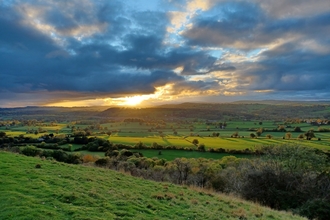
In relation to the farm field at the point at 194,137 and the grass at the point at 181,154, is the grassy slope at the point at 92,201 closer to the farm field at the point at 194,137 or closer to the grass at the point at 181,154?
the farm field at the point at 194,137

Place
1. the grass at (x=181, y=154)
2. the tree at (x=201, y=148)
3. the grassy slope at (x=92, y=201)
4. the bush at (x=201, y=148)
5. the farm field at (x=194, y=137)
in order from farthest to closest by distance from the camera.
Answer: the farm field at (x=194, y=137) → the tree at (x=201, y=148) → the bush at (x=201, y=148) → the grass at (x=181, y=154) → the grassy slope at (x=92, y=201)

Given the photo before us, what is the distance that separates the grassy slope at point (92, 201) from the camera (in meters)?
9.69

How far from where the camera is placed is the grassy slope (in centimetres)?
969

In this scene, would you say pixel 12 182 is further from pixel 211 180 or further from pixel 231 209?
pixel 211 180

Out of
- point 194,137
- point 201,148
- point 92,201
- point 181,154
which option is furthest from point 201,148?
point 92,201

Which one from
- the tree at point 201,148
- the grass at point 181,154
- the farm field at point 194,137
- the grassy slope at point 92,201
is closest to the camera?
→ the grassy slope at point 92,201

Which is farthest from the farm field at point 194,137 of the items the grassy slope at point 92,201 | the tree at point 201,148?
the grassy slope at point 92,201

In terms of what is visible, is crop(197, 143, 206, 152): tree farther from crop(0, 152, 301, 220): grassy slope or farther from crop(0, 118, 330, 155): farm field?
crop(0, 152, 301, 220): grassy slope

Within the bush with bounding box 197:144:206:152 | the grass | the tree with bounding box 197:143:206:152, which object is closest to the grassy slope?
the grass

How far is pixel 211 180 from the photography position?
40.5 metres

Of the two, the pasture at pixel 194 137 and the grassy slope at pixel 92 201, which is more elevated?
the grassy slope at pixel 92 201

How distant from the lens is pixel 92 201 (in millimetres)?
11500

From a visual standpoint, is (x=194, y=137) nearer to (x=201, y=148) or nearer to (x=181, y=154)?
(x=201, y=148)

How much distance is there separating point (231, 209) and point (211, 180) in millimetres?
27037
